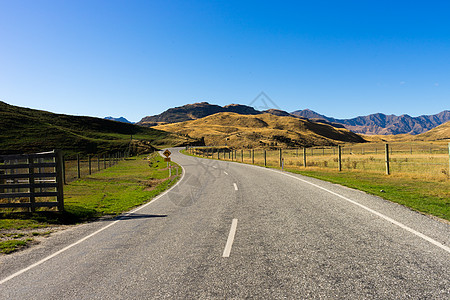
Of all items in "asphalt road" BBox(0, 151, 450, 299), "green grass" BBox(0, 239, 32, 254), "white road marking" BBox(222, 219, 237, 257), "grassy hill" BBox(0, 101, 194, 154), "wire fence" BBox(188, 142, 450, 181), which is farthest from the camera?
"grassy hill" BBox(0, 101, 194, 154)

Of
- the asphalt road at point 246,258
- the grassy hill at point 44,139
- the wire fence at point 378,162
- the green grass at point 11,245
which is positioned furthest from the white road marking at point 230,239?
the grassy hill at point 44,139

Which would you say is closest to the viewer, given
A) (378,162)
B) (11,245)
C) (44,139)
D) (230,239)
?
(230,239)

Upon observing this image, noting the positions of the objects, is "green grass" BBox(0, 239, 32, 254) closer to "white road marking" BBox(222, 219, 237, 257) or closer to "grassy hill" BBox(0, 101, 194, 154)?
"white road marking" BBox(222, 219, 237, 257)

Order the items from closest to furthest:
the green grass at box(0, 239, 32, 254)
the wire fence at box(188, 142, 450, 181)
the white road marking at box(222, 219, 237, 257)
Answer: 1. the white road marking at box(222, 219, 237, 257)
2. the green grass at box(0, 239, 32, 254)
3. the wire fence at box(188, 142, 450, 181)

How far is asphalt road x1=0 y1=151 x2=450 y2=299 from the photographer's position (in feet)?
11.6

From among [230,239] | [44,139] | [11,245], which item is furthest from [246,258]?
[44,139]

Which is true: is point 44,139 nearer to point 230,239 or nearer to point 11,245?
point 11,245

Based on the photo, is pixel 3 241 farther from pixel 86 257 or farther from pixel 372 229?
pixel 372 229

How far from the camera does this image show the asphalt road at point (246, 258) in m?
3.53

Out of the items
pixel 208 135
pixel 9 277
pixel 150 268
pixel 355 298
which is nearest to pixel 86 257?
pixel 9 277

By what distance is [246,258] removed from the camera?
4508mm

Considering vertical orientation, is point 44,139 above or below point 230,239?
above

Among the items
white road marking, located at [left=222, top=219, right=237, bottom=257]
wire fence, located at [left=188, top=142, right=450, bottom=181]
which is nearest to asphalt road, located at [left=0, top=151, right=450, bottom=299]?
white road marking, located at [left=222, top=219, right=237, bottom=257]

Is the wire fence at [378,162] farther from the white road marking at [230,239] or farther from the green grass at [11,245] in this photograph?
the green grass at [11,245]
